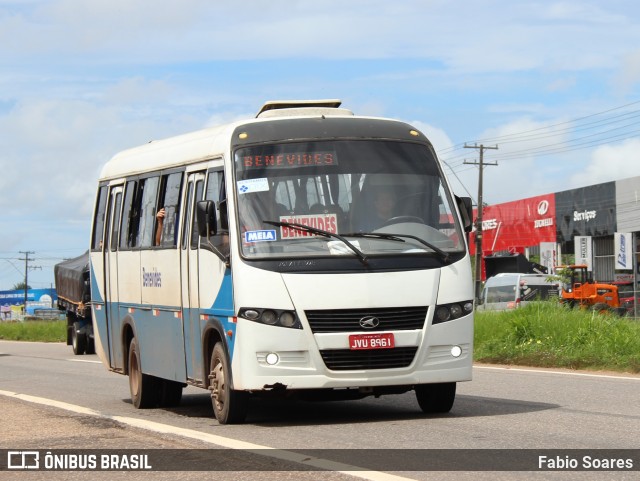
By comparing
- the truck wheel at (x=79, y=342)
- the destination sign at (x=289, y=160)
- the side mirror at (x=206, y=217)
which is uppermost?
the destination sign at (x=289, y=160)

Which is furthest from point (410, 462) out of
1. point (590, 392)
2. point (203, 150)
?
point (590, 392)

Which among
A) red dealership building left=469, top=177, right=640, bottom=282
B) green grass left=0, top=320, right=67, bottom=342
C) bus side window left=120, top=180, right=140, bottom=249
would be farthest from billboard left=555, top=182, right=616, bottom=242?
bus side window left=120, top=180, right=140, bottom=249

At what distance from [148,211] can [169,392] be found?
85.2 inches

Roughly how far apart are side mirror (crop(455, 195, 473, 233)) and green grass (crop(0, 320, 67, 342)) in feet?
144

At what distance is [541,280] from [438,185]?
3114 centimetres

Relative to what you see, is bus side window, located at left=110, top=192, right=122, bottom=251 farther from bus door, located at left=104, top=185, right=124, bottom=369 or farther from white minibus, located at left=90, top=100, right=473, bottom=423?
white minibus, located at left=90, top=100, right=473, bottom=423

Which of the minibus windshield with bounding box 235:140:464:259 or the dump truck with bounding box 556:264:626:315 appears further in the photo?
the dump truck with bounding box 556:264:626:315

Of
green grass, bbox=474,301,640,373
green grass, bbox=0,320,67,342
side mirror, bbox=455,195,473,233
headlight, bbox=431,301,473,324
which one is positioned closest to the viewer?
headlight, bbox=431,301,473,324

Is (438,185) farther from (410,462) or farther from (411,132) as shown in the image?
(410,462)

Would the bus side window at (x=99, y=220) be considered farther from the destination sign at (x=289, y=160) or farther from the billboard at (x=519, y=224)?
the billboard at (x=519, y=224)

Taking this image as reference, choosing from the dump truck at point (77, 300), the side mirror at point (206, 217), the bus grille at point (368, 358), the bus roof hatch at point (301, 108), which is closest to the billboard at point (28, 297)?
the dump truck at point (77, 300)

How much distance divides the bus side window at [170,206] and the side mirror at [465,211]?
3.02m

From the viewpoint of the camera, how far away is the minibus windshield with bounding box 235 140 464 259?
11.7 meters

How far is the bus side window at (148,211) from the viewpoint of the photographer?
14.5 meters
